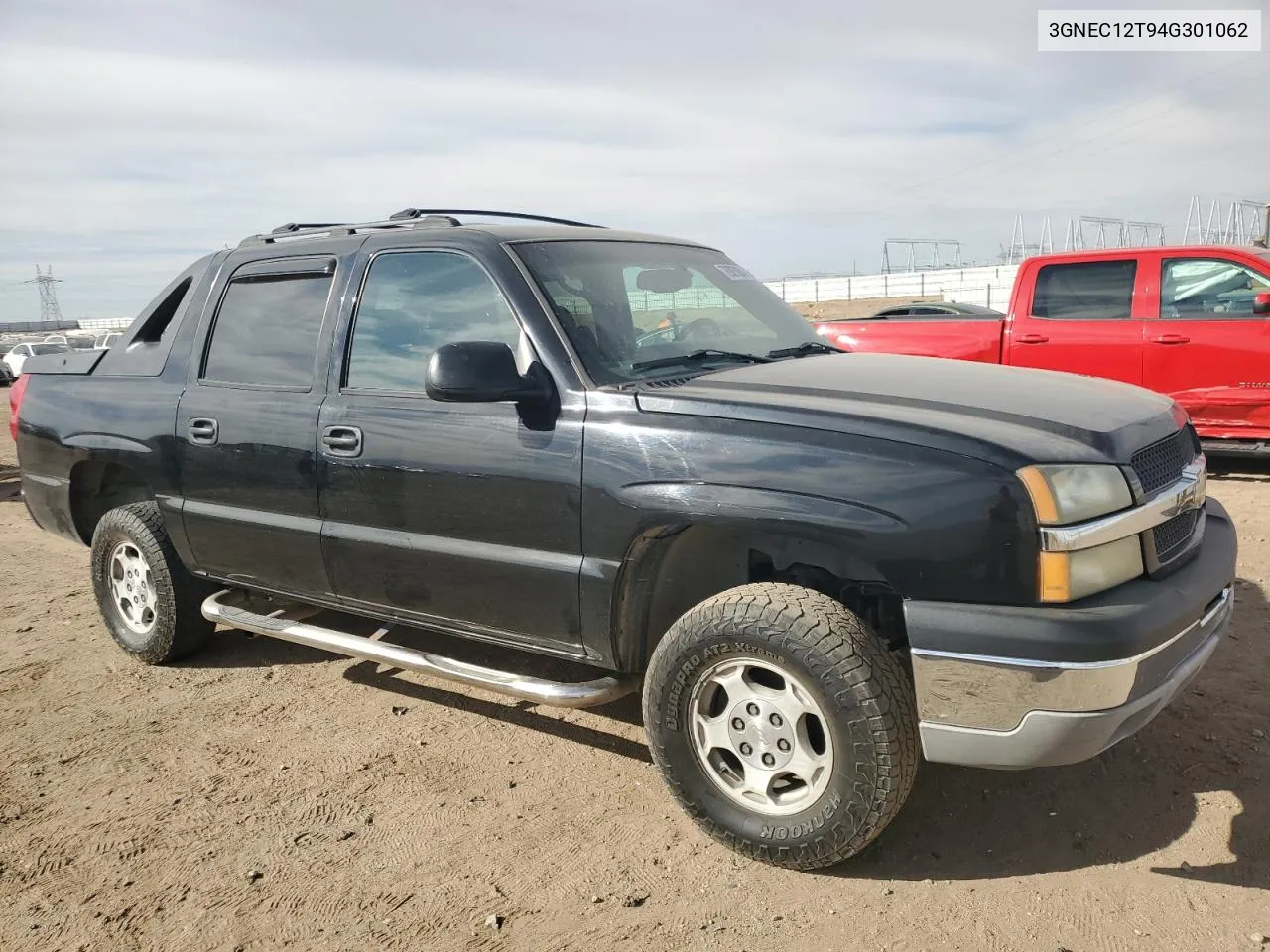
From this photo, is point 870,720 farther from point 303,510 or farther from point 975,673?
point 303,510

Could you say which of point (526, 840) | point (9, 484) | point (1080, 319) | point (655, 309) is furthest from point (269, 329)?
point (9, 484)

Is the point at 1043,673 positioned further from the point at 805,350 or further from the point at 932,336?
the point at 932,336

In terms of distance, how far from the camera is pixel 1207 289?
7.41 metres

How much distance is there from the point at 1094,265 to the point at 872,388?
5865mm

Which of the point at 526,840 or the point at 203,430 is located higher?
the point at 203,430

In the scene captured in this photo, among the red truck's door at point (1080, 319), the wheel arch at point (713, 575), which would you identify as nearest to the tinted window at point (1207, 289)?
the red truck's door at point (1080, 319)

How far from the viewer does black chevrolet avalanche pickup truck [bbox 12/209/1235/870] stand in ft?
8.12

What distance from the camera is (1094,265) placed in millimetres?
7867

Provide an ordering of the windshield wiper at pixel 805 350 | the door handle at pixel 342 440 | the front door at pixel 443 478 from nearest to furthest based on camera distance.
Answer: the front door at pixel 443 478, the door handle at pixel 342 440, the windshield wiper at pixel 805 350

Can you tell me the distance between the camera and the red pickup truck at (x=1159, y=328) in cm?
720

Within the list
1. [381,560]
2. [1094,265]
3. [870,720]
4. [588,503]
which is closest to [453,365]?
[588,503]

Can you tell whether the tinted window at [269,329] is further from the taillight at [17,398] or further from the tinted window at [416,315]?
the taillight at [17,398]

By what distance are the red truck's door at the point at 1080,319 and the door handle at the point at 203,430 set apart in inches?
243

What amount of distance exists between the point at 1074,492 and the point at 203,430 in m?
3.23
